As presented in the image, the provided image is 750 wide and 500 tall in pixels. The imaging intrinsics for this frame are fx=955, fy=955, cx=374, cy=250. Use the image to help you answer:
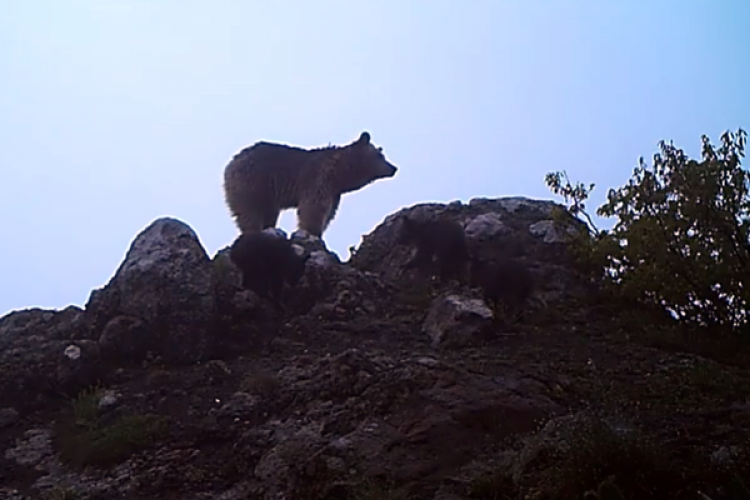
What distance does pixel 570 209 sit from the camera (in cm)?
1150

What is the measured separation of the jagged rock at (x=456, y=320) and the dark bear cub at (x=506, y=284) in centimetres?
55

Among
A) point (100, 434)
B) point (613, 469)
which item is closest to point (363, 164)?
point (100, 434)

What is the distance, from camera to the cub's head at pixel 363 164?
15977mm

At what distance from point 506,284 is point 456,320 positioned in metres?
1.18

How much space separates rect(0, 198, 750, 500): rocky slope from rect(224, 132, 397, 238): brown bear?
331 centimetres

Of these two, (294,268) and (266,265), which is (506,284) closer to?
(294,268)

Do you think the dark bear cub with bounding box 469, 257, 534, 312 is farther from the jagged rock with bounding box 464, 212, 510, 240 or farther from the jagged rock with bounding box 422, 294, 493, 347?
the jagged rock with bounding box 464, 212, 510, 240

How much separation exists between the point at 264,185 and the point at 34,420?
721 cm

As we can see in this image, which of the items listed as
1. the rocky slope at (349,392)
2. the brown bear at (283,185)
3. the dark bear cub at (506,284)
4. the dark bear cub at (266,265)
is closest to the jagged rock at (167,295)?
the rocky slope at (349,392)

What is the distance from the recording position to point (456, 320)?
9.57m

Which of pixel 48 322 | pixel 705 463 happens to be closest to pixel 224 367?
pixel 48 322

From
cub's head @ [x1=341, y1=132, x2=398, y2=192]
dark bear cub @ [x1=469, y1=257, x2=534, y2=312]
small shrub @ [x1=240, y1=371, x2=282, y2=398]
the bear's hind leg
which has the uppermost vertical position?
cub's head @ [x1=341, y1=132, x2=398, y2=192]

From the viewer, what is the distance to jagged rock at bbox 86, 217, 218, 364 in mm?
9641

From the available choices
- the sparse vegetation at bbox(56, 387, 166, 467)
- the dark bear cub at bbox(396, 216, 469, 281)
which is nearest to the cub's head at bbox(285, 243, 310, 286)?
the dark bear cub at bbox(396, 216, 469, 281)
